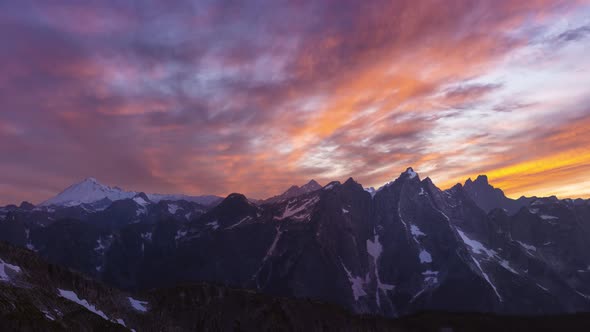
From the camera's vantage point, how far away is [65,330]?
5881 inches

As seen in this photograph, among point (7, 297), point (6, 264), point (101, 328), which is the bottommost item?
point (101, 328)

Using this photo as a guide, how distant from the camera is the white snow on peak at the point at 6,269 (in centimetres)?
17204

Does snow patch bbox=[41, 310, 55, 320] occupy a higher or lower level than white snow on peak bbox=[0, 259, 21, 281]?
lower

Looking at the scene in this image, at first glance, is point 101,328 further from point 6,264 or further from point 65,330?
point 6,264

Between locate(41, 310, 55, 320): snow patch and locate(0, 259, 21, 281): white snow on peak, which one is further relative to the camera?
locate(0, 259, 21, 281): white snow on peak

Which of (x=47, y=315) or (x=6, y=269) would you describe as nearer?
(x=47, y=315)

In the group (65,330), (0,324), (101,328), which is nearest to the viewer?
(0,324)

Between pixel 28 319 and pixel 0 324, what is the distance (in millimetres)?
7408

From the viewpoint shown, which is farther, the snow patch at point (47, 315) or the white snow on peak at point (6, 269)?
the white snow on peak at point (6, 269)

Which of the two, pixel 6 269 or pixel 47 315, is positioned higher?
pixel 6 269

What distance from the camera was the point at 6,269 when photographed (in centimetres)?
18000

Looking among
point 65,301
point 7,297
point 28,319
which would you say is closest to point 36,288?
point 65,301

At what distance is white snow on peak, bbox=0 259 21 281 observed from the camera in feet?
564

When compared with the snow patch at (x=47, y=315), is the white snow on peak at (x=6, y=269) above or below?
above
